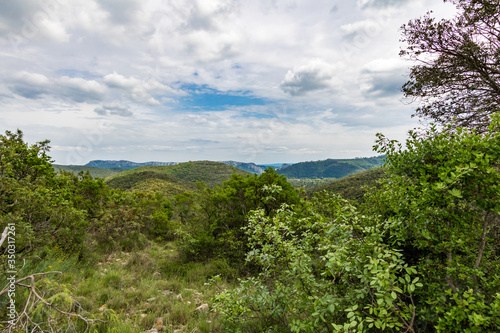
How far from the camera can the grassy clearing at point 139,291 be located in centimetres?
493

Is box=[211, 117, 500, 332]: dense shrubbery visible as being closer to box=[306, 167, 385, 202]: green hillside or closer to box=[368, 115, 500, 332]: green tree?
A: box=[368, 115, 500, 332]: green tree

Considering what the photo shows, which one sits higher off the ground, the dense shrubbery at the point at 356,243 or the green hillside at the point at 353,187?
the dense shrubbery at the point at 356,243

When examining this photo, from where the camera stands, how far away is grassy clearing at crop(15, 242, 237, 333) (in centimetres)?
493

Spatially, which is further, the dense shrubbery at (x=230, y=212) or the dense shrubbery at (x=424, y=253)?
the dense shrubbery at (x=230, y=212)

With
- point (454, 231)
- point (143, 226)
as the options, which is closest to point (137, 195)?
point (143, 226)

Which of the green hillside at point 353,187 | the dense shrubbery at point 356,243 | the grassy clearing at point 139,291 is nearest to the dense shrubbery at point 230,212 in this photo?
the dense shrubbery at point 356,243

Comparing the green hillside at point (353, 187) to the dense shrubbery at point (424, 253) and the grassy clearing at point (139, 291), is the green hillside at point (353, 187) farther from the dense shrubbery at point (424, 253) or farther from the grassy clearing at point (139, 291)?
the dense shrubbery at point (424, 253)

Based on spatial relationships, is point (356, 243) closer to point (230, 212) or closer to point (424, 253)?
point (424, 253)

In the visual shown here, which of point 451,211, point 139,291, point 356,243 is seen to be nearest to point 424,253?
point 451,211

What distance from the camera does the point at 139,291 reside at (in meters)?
6.50

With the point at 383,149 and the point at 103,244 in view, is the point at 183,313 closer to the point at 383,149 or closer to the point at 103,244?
the point at 383,149

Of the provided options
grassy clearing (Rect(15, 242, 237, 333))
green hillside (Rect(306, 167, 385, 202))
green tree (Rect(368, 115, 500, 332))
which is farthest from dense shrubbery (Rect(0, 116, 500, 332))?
green hillside (Rect(306, 167, 385, 202))

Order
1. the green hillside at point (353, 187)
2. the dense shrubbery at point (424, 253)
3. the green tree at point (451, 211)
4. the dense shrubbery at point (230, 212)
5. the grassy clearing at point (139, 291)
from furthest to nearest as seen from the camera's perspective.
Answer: the green hillside at point (353, 187) → the dense shrubbery at point (230, 212) → the grassy clearing at point (139, 291) → the green tree at point (451, 211) → the dense shrubbery at point (424, 253)

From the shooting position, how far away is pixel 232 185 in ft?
35.1
